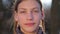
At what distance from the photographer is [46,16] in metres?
1.17

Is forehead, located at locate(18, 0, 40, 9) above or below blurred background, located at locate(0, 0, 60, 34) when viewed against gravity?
above

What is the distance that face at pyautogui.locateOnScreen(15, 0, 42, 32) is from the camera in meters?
1.12

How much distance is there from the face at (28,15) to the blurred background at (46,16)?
55 millimetres

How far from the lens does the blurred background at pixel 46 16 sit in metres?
1.15

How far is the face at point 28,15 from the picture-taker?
112 centimetres

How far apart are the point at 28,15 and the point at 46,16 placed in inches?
5.1

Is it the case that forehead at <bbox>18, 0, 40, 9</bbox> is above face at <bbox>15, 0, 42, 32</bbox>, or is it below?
above

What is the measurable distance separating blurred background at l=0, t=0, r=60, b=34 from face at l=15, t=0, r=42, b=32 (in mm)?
55

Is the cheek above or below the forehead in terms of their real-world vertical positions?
below

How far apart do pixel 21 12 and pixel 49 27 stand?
0.70 feet

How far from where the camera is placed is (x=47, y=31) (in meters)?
1.17

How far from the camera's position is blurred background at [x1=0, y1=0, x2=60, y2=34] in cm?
115

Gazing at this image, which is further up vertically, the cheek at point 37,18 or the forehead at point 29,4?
the forehead at point 29,4

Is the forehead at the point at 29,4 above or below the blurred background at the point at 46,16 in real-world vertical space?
above
